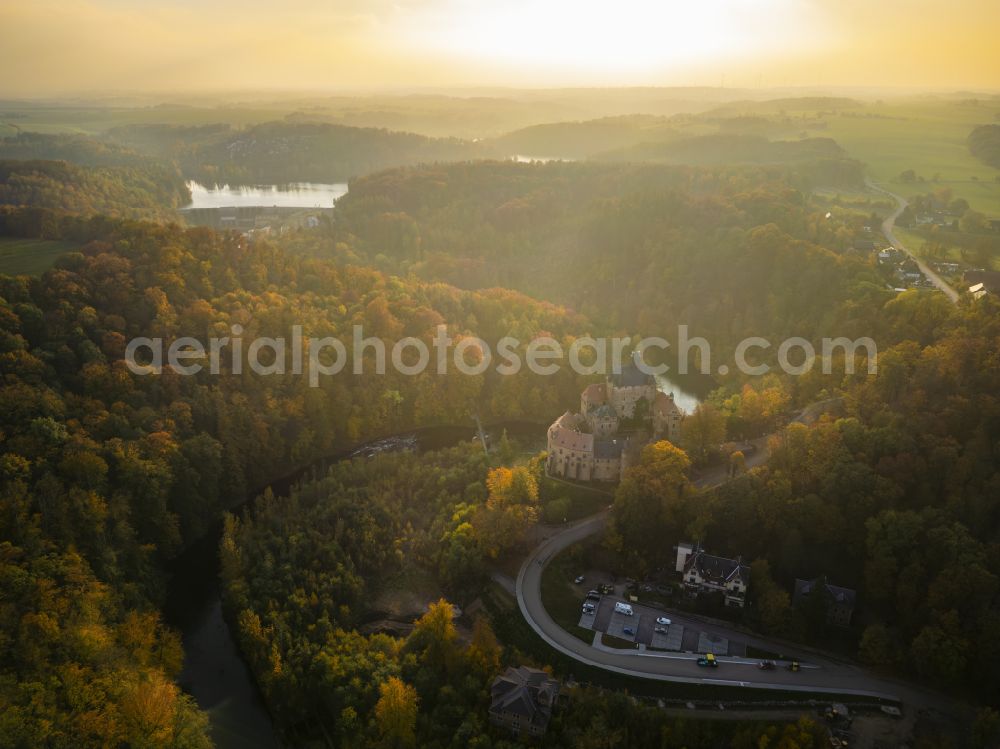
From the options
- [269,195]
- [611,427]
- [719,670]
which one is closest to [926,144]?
[611,427]

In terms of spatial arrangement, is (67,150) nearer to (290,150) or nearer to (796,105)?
(290,150)

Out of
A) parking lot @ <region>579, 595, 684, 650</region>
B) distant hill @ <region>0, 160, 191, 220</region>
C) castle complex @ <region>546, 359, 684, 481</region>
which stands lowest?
parking lot @ <region>579, 595, 684, 650</region>

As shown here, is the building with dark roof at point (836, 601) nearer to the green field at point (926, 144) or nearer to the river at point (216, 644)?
the river at point (216, 644)

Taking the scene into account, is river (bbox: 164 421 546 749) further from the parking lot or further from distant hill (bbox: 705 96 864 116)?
distant hill (bbox: 705 96 864 116)

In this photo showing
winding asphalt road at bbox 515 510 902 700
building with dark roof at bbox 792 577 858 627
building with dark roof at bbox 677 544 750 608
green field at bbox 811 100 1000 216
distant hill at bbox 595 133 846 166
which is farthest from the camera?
distant hill at bbox 595 133 846 166

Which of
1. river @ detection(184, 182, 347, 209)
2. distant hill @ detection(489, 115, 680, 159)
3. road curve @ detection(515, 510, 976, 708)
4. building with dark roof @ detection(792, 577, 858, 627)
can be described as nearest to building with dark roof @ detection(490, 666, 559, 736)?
road curve @ detection(515, 510, 976, 708)

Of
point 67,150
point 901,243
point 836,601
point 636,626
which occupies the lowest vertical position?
point 636,626
